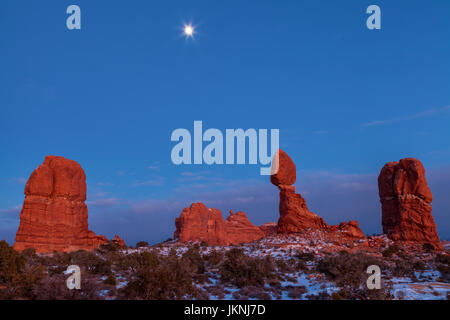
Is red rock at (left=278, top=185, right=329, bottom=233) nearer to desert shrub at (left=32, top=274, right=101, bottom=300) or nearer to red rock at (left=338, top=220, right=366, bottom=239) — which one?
red rock at (left=338, top=220, right=366, bottom=239)

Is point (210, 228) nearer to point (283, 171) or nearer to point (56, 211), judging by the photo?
point (283, 171)

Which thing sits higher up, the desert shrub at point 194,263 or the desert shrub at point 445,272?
the desert shrub at point 194,263

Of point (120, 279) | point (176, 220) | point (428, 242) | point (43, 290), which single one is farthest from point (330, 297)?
point (176, 220)

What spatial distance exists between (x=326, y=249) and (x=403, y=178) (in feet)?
53.6

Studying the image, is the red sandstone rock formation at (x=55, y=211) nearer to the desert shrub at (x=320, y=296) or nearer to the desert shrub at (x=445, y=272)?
the desert shrub at (x=320, y=296)

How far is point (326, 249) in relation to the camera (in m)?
30.8

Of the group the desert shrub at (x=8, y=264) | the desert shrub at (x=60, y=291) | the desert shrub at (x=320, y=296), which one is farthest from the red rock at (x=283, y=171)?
the desert shrub at (x=60, y=291)

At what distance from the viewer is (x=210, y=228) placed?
168 feet

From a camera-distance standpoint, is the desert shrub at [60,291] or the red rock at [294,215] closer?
the desert shrub at [60,291]

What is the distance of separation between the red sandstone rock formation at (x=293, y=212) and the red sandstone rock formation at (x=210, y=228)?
14.9m

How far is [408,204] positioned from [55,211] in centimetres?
4265

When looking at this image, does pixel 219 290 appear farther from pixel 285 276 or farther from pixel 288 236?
pixel 288 236

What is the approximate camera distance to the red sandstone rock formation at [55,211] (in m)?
36.1

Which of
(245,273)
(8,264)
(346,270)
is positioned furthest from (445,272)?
(8,264)
